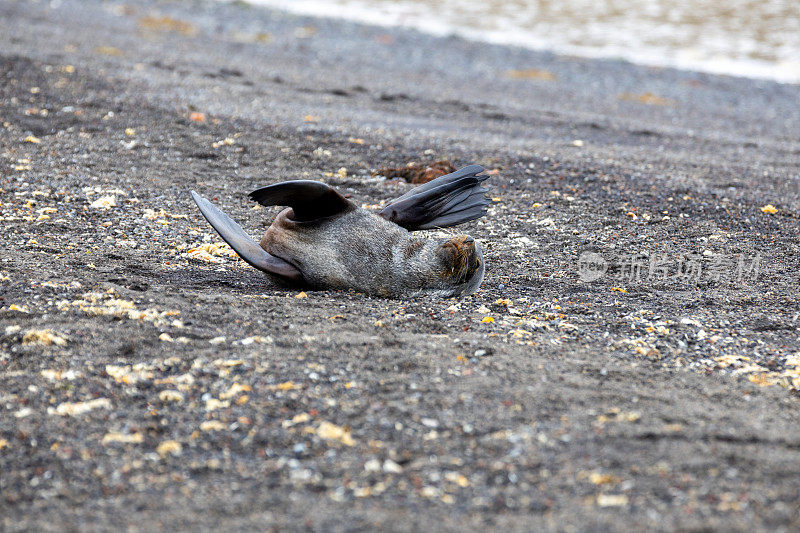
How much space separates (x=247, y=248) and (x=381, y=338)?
3.35 ft

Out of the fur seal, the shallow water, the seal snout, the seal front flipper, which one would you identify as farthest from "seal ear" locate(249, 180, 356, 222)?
the shallow water

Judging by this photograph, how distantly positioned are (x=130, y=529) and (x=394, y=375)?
1.25 m

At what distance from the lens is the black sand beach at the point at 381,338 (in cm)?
251

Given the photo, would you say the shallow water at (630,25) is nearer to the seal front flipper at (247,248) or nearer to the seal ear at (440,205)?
the seal ear at (440,205)

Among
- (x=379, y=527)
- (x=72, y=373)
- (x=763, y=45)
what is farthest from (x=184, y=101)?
(x=763, y=45)

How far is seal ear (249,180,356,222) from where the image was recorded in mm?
4137

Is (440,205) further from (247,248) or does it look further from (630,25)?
(630,25)

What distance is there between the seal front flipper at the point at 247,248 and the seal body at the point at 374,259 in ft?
0.22

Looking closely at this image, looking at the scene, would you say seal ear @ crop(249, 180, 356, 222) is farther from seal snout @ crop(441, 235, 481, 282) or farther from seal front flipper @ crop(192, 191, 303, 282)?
seal snout @ crop(441, 235, 481, 282)

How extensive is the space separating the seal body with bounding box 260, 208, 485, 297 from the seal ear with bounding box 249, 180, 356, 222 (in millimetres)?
48

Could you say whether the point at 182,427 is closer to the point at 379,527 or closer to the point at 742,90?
the point at 379,527

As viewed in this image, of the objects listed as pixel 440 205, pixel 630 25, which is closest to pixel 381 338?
pixel 440 205

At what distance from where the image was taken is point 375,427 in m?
2.87

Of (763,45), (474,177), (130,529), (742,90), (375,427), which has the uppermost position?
(763,45)
